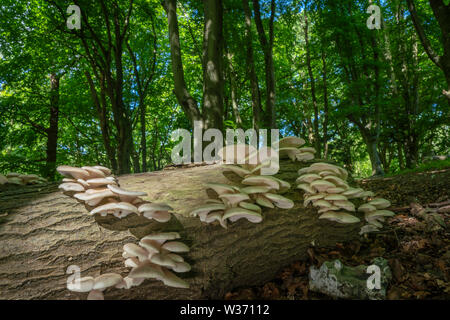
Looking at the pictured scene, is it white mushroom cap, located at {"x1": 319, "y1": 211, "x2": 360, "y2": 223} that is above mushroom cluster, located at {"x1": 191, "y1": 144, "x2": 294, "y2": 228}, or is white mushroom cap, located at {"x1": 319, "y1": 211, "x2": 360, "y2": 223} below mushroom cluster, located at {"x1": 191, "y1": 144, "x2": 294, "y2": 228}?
below

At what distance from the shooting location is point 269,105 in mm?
7824

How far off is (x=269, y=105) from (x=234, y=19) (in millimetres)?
4587

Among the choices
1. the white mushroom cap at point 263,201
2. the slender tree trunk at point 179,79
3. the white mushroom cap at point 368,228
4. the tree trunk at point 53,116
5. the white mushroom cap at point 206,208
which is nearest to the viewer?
the white mushroom cap at point 206,208

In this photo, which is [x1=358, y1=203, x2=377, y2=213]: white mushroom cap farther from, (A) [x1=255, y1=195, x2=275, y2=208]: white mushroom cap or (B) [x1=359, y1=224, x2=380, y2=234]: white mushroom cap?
(A) [x1=255, y1=195, x2=275, y2=208]: white mushroom cap

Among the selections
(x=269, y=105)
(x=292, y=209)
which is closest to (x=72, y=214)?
(x=292, y=209)

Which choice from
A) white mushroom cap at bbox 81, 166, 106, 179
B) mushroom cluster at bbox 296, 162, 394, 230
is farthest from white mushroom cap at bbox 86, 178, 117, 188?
mushroom cluster at bbox 296, 162, 394, 230

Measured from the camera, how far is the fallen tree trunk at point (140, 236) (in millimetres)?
1786

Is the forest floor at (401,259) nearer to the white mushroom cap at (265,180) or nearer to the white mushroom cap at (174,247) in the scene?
the white mushroom cap at (174,247)

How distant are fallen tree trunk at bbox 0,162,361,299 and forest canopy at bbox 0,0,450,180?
286cm

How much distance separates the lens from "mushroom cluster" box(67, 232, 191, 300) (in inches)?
64.9

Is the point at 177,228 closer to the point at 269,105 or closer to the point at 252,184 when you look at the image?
the point at 252,184

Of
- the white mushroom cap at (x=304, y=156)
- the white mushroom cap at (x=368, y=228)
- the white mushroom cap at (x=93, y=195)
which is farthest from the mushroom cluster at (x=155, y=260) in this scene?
the white mushroom cap at (x=368, y=228)

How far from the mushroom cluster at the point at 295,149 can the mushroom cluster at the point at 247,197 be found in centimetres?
41

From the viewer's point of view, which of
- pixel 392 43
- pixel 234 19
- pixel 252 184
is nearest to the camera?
pixel 252 184
